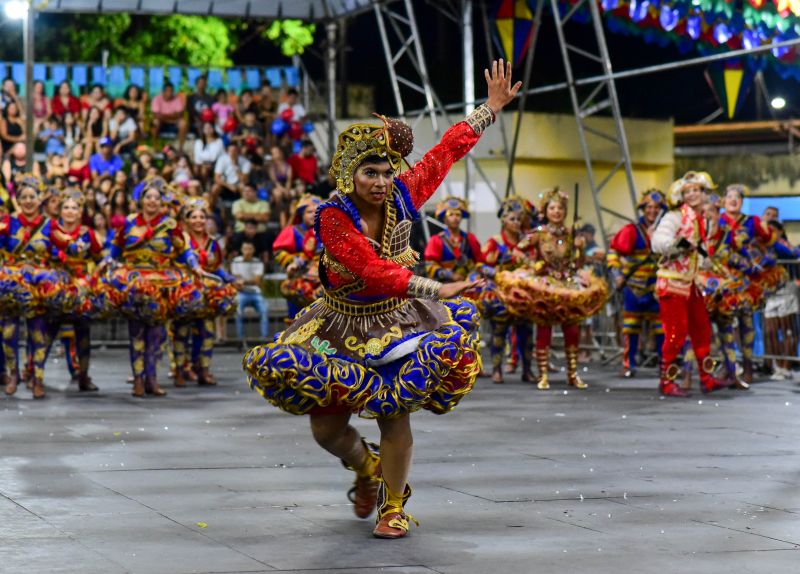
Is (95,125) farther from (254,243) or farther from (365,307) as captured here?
(365,307)

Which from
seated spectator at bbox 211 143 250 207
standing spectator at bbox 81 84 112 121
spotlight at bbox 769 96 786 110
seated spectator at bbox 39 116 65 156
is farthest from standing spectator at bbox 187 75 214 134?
spotlight at bbox 769 96 786 110

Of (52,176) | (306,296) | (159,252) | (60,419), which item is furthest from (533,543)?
(52,176)

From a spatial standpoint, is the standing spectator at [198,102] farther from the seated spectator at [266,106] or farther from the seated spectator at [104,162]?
the seated spectator at [104,162]

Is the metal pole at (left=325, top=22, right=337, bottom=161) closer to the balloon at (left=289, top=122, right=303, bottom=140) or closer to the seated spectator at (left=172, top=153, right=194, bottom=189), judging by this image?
the balloon at (left=289, top=122, right=303, bottom=140)

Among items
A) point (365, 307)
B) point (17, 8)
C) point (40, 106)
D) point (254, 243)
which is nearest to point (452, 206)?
point (17, 8)

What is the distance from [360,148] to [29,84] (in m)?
14.0

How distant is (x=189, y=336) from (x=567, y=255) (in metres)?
4.22

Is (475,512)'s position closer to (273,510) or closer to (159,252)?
(273,510)

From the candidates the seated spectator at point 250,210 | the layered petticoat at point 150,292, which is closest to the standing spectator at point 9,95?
the seated spectator at point 250,210

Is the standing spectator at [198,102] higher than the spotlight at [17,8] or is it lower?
lower

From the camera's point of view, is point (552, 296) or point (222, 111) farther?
point (222, 111)

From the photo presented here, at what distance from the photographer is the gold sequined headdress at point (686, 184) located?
44.0 ft

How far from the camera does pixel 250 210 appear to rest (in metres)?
23.9

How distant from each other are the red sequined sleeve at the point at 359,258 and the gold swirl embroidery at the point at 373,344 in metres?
0.19
